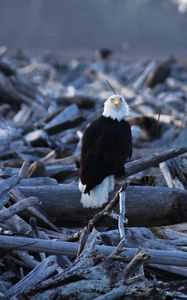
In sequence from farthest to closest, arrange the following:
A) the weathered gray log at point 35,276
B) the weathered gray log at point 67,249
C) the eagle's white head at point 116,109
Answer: the eagle's white head at point 116,109
the weathered gray log at point 67,249
the weathered gray log at point 35,276

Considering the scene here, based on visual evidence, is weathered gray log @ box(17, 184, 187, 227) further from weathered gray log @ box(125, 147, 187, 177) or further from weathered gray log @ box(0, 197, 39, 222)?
weathered gray log @ box(0, 197, 39, 222)

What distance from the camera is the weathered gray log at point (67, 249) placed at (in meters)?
5.81

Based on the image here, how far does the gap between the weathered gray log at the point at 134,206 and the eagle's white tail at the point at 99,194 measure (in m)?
0.08

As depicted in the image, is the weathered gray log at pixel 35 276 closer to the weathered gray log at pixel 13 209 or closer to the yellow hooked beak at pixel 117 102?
the weathered gray log at pixel 13 209

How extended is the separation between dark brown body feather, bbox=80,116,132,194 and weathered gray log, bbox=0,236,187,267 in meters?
1.90

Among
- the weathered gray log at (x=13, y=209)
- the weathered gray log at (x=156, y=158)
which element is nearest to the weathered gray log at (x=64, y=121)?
the weathered gray log at (x=156, y=158)

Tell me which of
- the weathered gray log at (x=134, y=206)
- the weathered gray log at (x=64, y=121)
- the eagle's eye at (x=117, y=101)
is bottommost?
the weathered gray log at (x=134, y=206)

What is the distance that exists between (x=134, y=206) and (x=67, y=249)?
1736 millimetres

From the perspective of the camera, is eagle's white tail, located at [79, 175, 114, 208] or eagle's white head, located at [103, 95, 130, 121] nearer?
eagle's white tail, located at [79, 175, 114, 208]

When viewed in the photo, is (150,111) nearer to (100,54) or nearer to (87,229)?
A: (87,229)

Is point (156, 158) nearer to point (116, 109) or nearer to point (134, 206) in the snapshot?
point (134, 206)

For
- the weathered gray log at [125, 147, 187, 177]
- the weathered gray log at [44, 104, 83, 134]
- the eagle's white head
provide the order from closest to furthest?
the weathered gray log at [125, 147, 187, 177]
the eagle's white head
the weathered gray log at [44, 104, 83, 134]

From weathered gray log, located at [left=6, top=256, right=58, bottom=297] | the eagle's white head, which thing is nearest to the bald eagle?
the eagle's white head

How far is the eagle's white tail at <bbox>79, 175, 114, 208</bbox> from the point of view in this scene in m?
7.49
